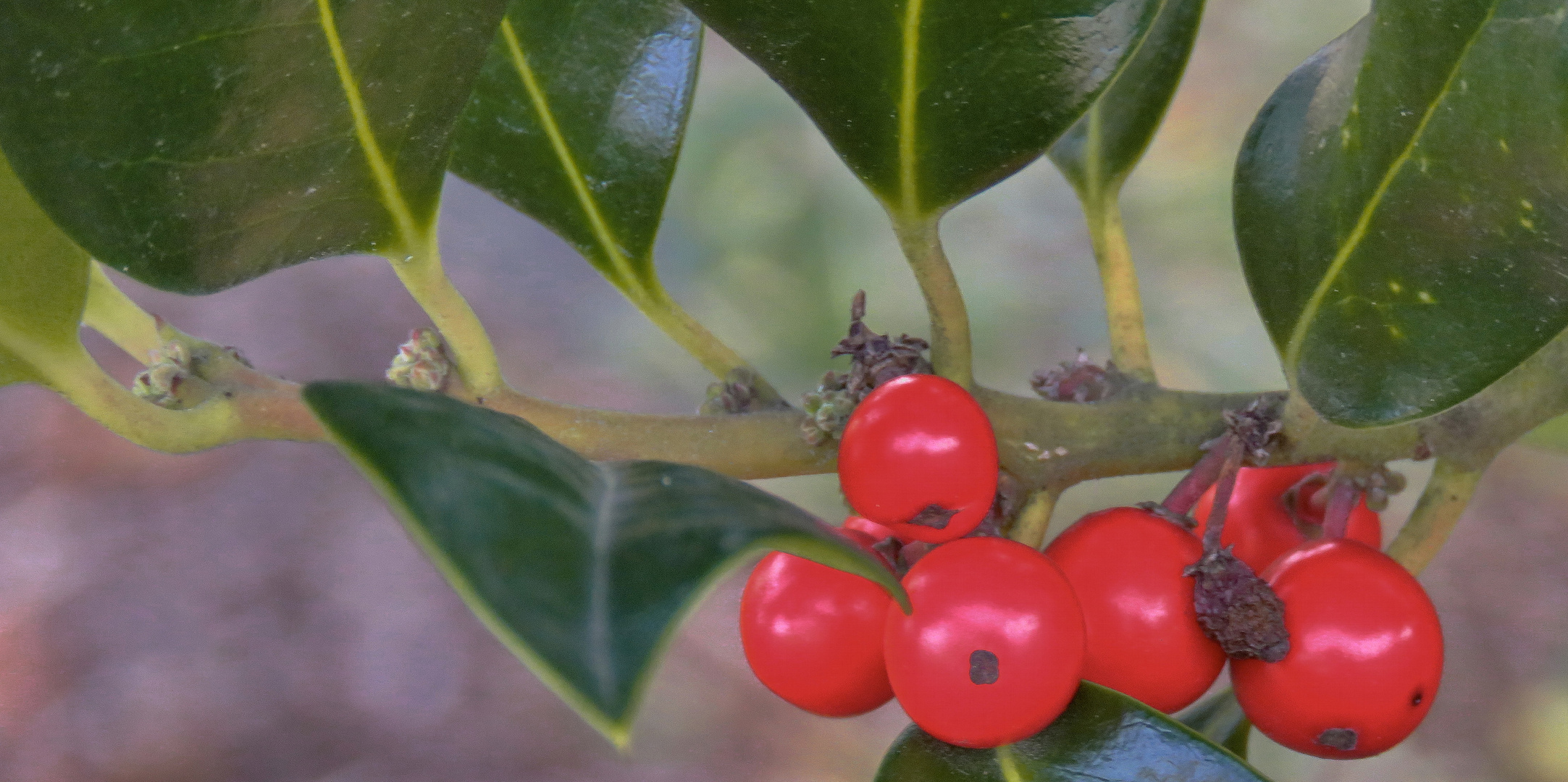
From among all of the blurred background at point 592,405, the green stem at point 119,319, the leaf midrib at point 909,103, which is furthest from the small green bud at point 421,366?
the blurred background at point 592,405

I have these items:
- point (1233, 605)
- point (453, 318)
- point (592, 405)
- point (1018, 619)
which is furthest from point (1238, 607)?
point (592, 405)

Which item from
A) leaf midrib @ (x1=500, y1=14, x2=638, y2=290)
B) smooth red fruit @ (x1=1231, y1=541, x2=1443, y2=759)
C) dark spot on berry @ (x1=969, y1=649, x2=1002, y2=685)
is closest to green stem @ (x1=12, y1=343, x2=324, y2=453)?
leaf midrib @ (x1=500, y1=14, x2=638, y2=290)

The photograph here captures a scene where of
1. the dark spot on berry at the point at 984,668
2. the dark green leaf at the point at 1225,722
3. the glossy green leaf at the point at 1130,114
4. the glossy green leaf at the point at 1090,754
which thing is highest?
the glossy green leaf at the point at 1130,114

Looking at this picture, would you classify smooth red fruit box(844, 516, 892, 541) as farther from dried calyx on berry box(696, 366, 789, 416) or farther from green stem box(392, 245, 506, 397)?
green stem box(392, 245, 506, 397)

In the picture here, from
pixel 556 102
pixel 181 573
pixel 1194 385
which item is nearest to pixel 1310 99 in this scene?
pixel 556 102

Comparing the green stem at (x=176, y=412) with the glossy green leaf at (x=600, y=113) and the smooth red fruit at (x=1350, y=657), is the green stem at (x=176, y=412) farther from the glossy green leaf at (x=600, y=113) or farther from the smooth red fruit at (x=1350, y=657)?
the smooth red fruit at (x=1350, y=657)

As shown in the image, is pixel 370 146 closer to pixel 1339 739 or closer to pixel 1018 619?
pixel 1018 619
